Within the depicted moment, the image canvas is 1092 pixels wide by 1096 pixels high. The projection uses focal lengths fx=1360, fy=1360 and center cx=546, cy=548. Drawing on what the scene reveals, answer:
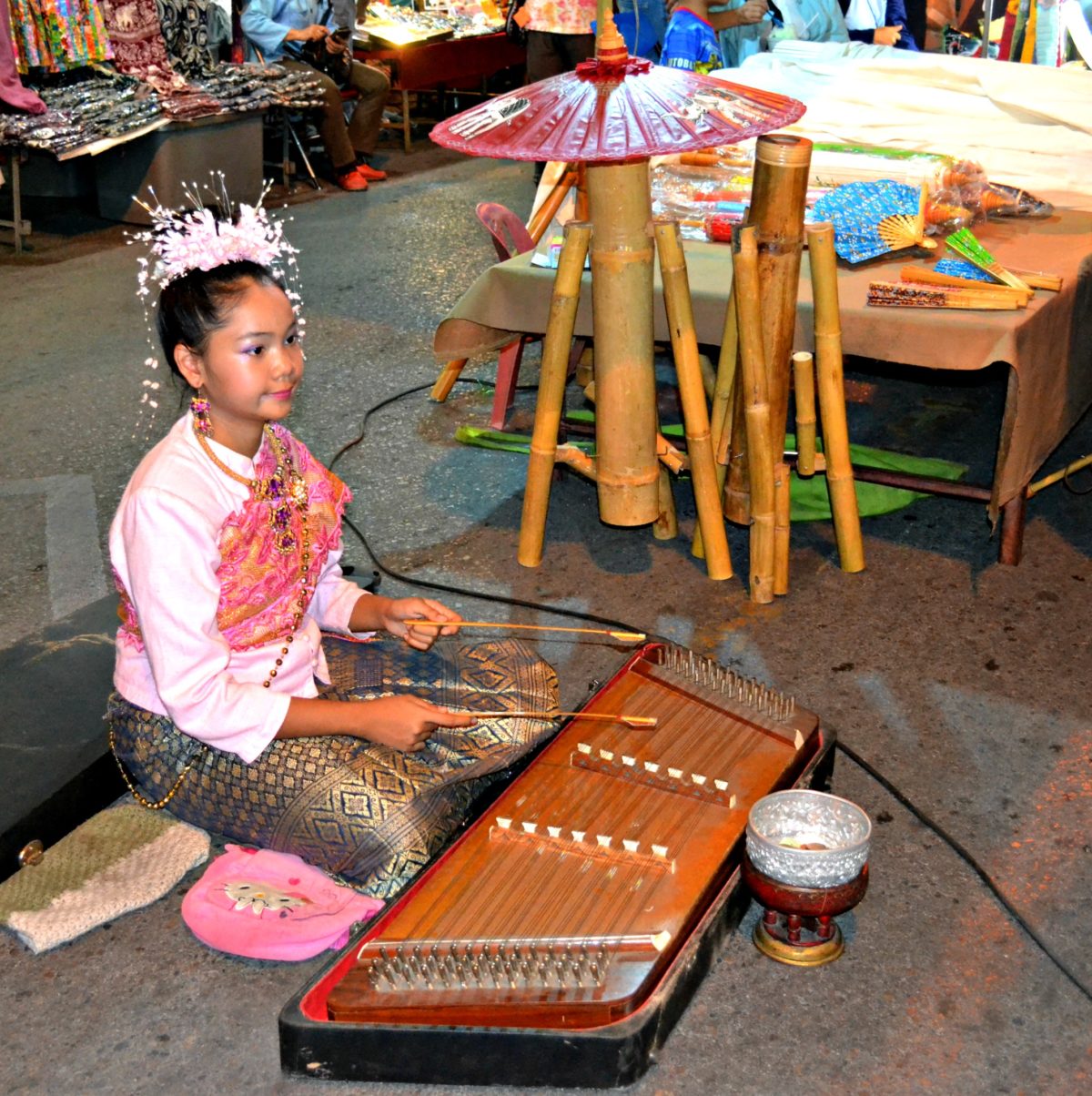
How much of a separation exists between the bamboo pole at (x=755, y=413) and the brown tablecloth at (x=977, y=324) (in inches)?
9.2

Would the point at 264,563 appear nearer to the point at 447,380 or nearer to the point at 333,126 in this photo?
the point at 447,380

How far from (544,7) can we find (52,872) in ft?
17.3

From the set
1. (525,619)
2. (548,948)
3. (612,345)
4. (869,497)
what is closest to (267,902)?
(548,948)

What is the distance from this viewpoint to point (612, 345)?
295 cm

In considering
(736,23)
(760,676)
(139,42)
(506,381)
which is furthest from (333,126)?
(760,676)

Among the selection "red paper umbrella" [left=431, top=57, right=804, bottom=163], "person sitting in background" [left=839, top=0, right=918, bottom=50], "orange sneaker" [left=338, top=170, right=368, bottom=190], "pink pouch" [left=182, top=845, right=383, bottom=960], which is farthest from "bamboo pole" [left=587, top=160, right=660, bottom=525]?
"orange sneaker" [left=338, top=170, right=368, bottom=190]

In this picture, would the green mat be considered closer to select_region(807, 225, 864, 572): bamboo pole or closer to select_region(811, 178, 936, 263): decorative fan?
select_region(807, 225, 864, 572): bamboo pole

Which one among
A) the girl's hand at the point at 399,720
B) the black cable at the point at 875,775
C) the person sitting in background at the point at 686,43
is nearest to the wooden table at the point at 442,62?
the person sitting in background at the point at 686,43

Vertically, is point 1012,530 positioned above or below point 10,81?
below

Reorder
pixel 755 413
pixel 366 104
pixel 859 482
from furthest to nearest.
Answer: pixel 366 104 → pixel 859 482 → pixel 755 413

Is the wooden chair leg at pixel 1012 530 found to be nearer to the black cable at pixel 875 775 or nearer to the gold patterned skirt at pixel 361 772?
the black cable at pixel 875 775

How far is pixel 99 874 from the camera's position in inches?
87.9

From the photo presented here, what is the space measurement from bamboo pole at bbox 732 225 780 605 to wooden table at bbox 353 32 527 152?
6.10 m

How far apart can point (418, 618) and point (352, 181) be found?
5.67m
